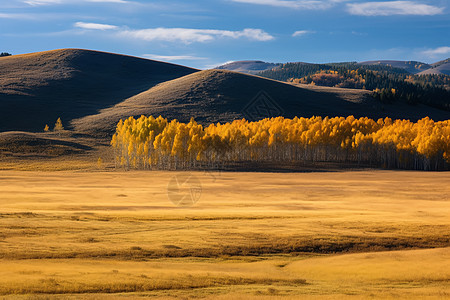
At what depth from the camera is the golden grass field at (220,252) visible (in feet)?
82.4

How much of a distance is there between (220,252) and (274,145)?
122 metres

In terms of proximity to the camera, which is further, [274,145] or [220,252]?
[274,145]

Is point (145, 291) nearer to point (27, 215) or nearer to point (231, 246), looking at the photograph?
point (231, 246)

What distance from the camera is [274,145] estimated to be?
510ft

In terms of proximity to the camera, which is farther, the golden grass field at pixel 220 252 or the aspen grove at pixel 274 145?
the aspen grove at pixel 274 145

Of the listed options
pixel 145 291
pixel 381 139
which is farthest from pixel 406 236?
pixel 381 139

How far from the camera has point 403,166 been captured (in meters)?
152

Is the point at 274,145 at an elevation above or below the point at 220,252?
above

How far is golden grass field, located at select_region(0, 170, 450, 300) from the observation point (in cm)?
2512

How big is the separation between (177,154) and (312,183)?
147ft

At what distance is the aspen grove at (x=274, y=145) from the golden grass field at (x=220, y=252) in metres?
72.8

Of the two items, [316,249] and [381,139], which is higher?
[381,139]

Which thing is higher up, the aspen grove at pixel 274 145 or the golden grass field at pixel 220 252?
the aspen grove at pixel 274 145

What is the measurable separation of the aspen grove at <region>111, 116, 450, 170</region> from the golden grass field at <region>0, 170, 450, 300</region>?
72782 mm
